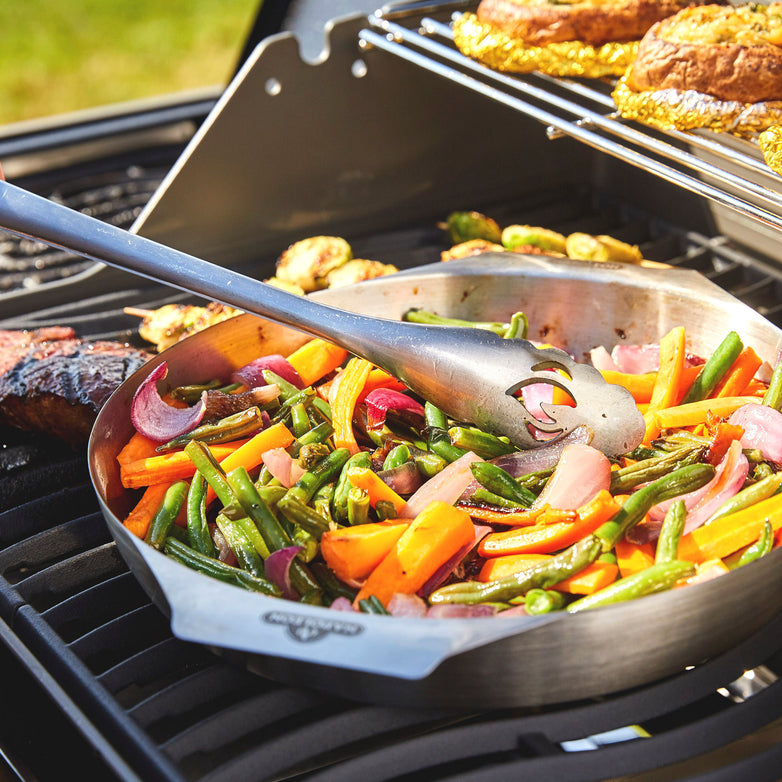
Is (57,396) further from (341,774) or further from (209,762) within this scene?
(341,774)

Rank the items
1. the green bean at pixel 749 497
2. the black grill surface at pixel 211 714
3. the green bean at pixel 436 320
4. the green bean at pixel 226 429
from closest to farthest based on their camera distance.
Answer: the black grill surface at pixel 211 714 < the green bean at pixel 749 497 < the green bean at pixel 226 429 < the green bean at pixel 436 320

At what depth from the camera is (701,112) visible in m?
2.81

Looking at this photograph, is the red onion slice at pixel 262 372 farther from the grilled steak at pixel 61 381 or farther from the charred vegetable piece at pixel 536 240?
the charred vegetable piece at pixel 536 240

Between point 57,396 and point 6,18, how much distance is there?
31.4ft

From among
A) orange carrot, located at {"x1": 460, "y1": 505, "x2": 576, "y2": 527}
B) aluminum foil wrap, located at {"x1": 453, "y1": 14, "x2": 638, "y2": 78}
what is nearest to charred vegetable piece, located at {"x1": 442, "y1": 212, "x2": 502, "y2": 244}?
aluminum foil wrap, located at {"x1": 453, "y1": 14, "x2": 638, "y2": 78}

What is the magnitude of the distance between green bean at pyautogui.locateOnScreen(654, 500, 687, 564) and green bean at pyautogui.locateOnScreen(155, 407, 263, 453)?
3.73 feet

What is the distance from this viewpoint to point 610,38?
3326 millimetres

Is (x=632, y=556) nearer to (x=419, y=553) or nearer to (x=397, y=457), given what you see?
(x=419, y=553)

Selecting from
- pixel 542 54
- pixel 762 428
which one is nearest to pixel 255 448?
pixel 762 428

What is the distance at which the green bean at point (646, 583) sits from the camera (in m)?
1.84

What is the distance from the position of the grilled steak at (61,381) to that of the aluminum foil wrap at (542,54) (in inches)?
68.9

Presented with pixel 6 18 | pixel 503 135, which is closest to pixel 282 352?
pixel 503 135

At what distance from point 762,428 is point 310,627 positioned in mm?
1351

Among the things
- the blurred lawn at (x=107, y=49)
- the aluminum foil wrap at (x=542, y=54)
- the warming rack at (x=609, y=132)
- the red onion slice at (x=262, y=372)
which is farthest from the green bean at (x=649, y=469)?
the blurred lawn at (x=107, y=49)
